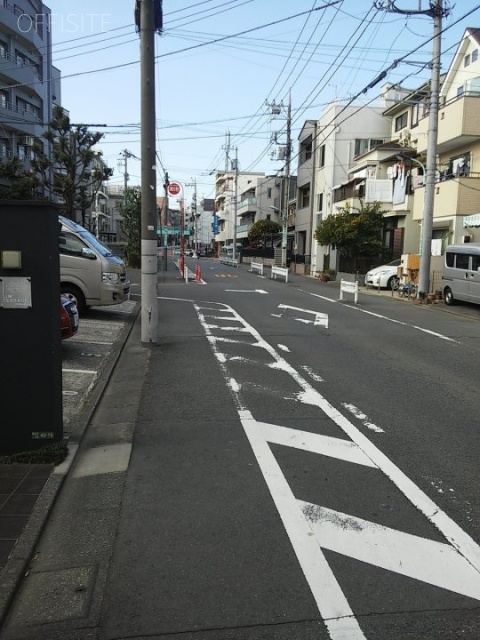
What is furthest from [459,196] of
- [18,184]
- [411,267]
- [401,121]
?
[18,184]

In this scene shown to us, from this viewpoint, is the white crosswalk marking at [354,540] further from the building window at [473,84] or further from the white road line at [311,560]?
the building window at [473,84]

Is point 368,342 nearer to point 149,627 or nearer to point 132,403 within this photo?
point 132,403

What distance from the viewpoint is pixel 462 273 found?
61.8 ft

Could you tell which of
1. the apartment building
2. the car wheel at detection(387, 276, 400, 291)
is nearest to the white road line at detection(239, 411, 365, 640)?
the apartment building

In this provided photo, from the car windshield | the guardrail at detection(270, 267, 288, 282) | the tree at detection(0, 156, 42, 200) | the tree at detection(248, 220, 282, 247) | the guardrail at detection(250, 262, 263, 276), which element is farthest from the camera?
the tree at detection(248, 220, 282, 247)

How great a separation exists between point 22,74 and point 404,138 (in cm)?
2565

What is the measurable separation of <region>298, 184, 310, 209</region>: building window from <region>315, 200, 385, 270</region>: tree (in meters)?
17.1

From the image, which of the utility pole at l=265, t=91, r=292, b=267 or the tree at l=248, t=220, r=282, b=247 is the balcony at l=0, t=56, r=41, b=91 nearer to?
the utility pole at l=265, t=91, r=292, b=267

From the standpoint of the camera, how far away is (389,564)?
3.25 meters

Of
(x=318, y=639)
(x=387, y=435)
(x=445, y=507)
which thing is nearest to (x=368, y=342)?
(x=387, y=435)

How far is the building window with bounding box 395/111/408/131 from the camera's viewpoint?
110 feet

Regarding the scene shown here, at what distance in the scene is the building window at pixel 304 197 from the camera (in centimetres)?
4731

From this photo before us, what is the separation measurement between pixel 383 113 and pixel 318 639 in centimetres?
3770

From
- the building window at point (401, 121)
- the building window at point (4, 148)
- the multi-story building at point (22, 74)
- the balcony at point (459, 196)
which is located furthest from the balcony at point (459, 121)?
the building window at point (4, 148)
